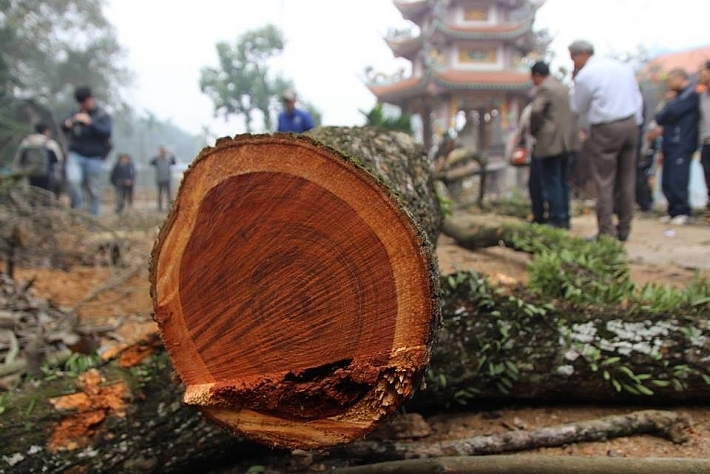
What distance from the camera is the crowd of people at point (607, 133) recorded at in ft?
12.8

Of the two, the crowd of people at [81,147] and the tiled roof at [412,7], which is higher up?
the tiled roof at [412,7]

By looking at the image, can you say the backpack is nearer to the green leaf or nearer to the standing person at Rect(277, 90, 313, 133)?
the standing person at Rect(277, 90, 313, 133)

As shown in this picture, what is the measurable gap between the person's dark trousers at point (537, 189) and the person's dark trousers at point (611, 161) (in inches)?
34.2

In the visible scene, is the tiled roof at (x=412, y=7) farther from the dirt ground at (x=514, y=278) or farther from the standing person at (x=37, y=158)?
the standing person at (x=37, y=158)

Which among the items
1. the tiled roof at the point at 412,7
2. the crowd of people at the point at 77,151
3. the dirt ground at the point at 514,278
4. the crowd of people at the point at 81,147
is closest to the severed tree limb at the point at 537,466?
the dirt ground at the point at 514,278

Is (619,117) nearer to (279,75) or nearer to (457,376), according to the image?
(457,376)

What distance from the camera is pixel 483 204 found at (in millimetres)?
7688

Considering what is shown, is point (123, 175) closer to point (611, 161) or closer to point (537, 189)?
point (537, 189)

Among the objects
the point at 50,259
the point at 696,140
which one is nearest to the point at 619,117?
the point at 696,140

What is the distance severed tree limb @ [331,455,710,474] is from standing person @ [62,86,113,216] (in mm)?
5556

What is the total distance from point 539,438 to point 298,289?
3.30 ft

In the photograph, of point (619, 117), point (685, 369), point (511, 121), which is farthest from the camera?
point (511, 121)

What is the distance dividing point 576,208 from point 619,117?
177 inches

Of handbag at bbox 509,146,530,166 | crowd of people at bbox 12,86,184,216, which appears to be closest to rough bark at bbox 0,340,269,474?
handbag at bbox 509,146,530,166
